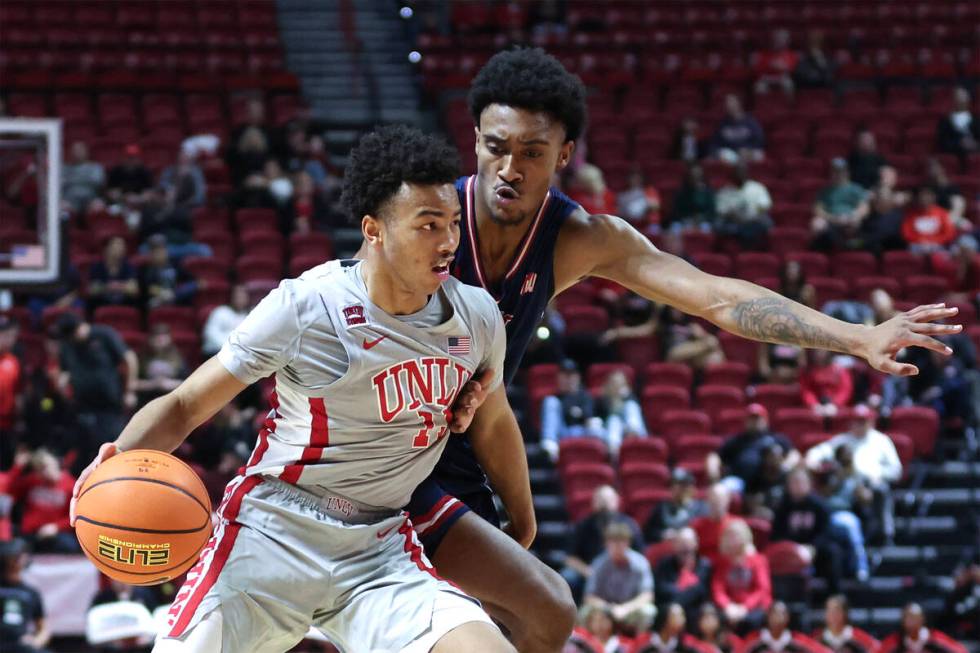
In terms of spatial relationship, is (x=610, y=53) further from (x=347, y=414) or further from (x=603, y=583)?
(x=347, y=414)

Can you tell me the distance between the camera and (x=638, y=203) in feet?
43.4

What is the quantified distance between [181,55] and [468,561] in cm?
1272

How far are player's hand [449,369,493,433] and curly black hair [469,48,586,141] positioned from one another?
88cm

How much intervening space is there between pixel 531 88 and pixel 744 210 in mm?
9341

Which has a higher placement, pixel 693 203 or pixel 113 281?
pixel 693 203

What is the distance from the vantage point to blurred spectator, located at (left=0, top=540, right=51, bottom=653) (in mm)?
8641

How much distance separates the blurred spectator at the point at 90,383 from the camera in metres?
10.1

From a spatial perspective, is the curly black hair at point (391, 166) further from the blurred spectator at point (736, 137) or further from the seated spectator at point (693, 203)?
the blurred spectator at point (736, 137)

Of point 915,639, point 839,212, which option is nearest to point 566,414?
point 915,639

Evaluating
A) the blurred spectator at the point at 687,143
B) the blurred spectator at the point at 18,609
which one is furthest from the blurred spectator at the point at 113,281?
the blurred spectator at the point at 687,143

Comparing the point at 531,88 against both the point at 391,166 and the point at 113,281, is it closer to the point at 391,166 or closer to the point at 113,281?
the point at 391,166

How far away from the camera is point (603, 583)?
945cm

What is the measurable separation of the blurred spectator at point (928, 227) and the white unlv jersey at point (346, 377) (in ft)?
34.3

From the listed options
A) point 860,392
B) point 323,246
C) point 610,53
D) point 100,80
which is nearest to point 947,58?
point 610,53
